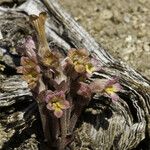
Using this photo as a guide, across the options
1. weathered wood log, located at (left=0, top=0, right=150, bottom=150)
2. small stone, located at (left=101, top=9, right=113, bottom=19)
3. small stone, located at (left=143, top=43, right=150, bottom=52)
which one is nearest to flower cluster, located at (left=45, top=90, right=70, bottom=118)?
weathered wood log, located at (left=0, top=0, right=150, bottom=150)

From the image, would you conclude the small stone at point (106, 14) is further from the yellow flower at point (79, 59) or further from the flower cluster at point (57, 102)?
the flower cluster at point (57, 102)

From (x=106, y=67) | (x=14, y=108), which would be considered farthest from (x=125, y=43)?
(x=14, y=108)

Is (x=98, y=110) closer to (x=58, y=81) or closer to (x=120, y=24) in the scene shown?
(x=58, y=81)

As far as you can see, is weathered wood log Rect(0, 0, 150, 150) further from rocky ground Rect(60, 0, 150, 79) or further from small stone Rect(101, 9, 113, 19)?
small stone Rect(101, 9, 113, 19)

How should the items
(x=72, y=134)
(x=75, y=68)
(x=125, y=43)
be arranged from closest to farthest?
(x=75, y=68), (x=72, y=134), (x=125, y=43)

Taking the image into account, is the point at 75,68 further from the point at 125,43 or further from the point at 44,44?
the point at 125,43

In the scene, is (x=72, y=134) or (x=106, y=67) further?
(x=106, y=67)
